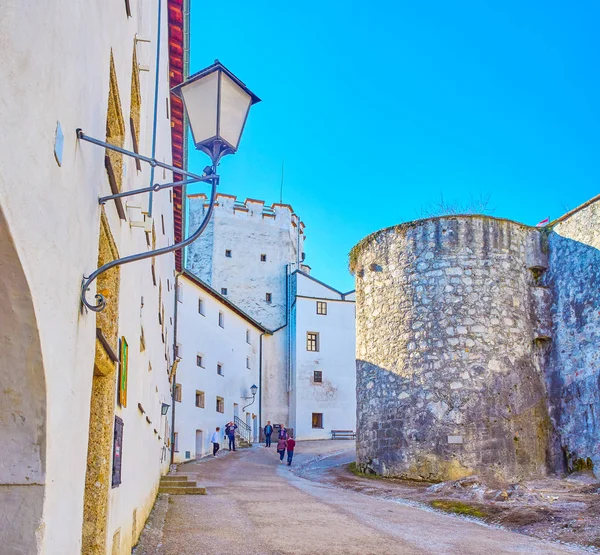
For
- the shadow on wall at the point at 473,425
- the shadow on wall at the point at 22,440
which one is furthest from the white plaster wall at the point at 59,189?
the shadow on wall at the point at 473,425

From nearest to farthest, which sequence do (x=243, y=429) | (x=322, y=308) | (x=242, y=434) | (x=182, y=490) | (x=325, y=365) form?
1. (x=182, y=490)
2. (x=242, y=434)
3. (x=243, y=429)
4. (x=325, y=365)
5. (x=322, y=308)

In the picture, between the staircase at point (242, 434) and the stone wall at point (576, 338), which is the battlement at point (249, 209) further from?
the stone wall at point (576, 338)

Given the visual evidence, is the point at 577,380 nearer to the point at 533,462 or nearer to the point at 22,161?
the point at 533,462

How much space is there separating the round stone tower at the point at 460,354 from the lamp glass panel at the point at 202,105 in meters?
11.5

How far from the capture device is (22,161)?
2381 millimetres

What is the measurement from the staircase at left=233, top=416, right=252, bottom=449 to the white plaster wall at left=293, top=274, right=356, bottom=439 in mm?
3134

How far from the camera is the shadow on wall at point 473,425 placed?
15.0 metres

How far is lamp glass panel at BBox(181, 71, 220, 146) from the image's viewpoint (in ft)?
16.1

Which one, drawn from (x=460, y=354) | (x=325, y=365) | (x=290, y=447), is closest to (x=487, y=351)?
(x=460, y=354)

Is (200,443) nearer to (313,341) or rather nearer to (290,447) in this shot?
(290,447)

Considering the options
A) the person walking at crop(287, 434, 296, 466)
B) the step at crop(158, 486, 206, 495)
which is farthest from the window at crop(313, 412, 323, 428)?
the step at crop(158, 486, 206, 495)

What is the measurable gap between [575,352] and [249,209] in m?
31.6

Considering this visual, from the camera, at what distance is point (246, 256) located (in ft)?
142

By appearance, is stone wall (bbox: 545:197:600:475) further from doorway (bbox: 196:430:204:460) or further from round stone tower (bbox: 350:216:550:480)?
doorway (bbox: 196:430:204:460)
